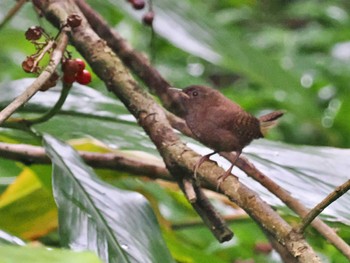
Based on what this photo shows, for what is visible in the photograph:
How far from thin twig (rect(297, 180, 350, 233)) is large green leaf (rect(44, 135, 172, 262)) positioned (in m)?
0.23

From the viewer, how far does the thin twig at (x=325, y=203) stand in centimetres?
60

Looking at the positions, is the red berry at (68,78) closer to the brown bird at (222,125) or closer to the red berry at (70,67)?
the red berry at (70,67)

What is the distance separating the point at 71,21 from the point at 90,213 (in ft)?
0.74

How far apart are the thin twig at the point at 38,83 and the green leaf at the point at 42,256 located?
18cm

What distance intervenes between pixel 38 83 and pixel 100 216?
0.27m

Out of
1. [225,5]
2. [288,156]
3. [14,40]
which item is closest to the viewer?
[288,156]

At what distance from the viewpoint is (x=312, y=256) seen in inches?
23.0

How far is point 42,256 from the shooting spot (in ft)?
1.35

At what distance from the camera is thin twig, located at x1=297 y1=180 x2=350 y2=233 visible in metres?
0.60

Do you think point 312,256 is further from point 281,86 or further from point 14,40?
point 14,40

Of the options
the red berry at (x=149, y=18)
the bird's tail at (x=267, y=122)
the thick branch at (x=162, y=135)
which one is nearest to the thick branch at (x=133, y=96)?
the thick branch at (x=162, y=135)

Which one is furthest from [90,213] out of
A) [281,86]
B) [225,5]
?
[225,5]

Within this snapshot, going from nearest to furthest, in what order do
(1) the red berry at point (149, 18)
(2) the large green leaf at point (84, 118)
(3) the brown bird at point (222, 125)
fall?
(3) the brown bird at point (222, 125) → (2) the large green leaf at point (84, 118) → (1) the red berry at point (149, 18)

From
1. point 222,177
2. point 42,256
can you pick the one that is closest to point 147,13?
point 222,177
